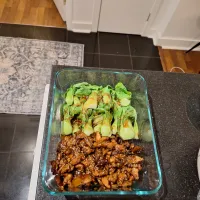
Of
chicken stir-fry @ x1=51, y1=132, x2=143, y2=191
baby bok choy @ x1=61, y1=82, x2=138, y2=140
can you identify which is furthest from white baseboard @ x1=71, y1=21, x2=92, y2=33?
chicken stir-fry @ x1=51, y1=132, x2=143, y2=191

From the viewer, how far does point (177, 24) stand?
195 centimetres

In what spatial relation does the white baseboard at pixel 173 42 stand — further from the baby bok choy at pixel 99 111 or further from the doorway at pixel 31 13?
the baby bok choy at pixel 99 111

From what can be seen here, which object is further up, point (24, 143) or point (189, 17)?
point (189, 17)

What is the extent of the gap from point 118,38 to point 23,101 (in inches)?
47.4

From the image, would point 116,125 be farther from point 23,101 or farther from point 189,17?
point 189,17

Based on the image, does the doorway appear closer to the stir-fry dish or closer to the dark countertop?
the dark countertop

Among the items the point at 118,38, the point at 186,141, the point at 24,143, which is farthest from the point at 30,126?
the point at 118,38

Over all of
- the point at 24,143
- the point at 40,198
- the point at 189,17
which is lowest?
the point at 24,143

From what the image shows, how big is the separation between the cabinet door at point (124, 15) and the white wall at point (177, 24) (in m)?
0.15

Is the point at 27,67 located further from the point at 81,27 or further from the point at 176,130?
the point at 176,130

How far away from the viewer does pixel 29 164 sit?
1.31m

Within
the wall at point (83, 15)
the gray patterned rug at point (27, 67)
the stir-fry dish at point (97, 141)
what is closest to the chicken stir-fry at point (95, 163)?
the stir-fry dish at point (97, 141)

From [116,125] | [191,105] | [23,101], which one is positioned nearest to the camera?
[116,125]

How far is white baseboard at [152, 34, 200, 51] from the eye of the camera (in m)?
2.11
